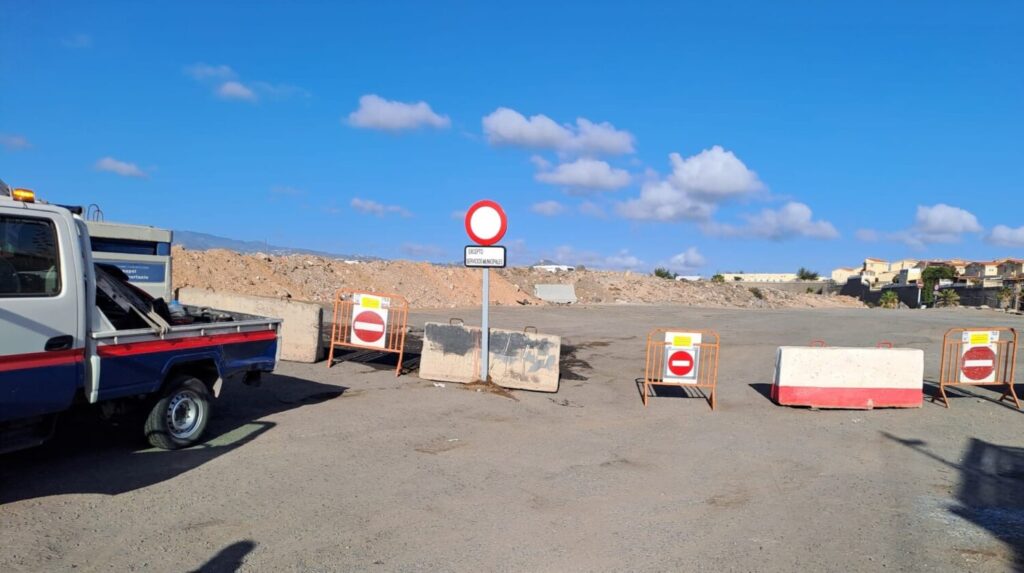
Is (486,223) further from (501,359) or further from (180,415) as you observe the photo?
(180,415)

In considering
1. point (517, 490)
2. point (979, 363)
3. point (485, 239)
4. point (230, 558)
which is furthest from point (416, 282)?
point (230, 558)

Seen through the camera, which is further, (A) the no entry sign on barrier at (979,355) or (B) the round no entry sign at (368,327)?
(B) the round no entry sign at (368,327)

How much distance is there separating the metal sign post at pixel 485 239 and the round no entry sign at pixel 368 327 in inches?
90.4

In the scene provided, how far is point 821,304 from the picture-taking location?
74938mm

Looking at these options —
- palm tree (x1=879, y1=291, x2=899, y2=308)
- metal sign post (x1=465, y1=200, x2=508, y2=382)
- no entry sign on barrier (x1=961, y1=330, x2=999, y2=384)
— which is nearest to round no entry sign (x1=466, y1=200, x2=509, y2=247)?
metal sign post (x1=465, y1=200, x2=508, y2=382)

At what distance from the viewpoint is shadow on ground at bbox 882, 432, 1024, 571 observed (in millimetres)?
5793

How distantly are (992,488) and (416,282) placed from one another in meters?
39.4

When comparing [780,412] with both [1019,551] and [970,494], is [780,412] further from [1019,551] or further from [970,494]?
[1019,551]

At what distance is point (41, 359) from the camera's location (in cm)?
557

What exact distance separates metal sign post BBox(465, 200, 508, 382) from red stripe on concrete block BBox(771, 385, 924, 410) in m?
→ 4.86

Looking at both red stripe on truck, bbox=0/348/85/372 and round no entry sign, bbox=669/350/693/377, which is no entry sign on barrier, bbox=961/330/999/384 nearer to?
round no entry sign, bbox=669/350/693/377

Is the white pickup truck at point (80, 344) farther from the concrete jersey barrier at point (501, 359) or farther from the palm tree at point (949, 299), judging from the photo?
the palm tree at point (949, 299)

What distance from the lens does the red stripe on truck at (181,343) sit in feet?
20.5

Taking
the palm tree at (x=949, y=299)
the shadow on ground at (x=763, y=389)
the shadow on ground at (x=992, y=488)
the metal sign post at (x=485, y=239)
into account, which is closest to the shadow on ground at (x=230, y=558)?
the shadow on ground at (x=992, y=488)
